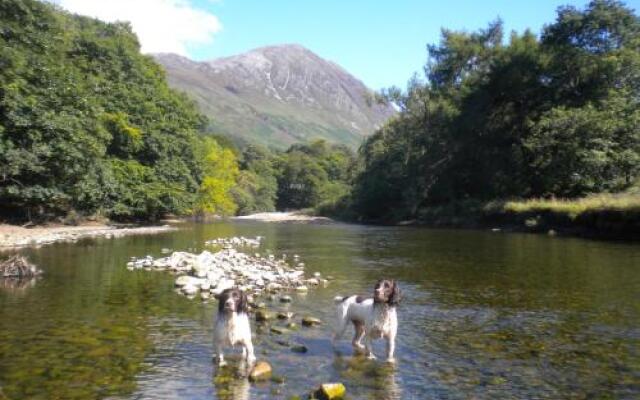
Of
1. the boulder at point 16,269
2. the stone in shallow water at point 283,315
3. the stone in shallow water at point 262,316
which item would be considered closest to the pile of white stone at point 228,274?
the stone in shallow water at point 262,316

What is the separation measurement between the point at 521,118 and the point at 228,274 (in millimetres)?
45266

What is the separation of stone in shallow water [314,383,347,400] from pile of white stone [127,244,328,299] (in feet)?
21.8

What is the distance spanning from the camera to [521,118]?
55844 millimetres

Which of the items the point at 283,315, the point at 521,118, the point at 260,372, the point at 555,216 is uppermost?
the point at 521,118

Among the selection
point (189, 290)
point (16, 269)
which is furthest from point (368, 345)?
point (16, 269)

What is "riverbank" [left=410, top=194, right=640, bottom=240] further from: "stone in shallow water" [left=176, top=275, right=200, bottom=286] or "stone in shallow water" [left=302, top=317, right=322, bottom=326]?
"stone in shallow water" [left=302, top=317, right=322, bottom=326]

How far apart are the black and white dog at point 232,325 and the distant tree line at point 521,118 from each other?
42615mm

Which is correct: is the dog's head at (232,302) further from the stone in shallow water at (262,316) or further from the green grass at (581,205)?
the green grass at (581,205)

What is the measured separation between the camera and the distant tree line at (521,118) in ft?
152

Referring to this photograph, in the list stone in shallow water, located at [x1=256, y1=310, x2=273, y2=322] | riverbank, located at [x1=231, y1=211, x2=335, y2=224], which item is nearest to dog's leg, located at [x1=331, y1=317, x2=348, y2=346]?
stone in shallow water, located at [x1=256, y1=310, x2=273, y2=322]

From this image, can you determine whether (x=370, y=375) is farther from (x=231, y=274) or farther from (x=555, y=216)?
(x=555, y=216)

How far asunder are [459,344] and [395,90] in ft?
221

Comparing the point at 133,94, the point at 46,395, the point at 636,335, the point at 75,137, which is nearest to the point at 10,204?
the point at 75,137

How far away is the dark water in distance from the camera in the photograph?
26.3ft
